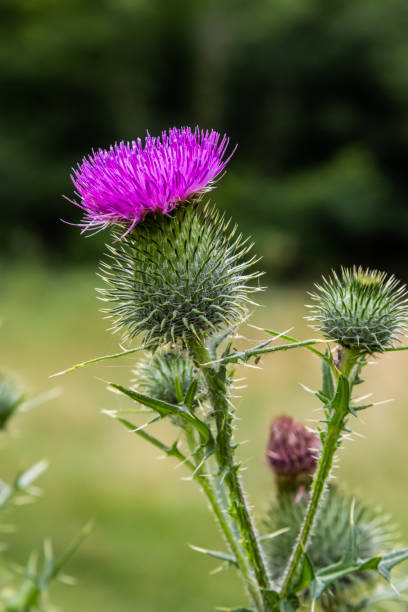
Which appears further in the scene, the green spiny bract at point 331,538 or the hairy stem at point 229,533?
the green spiny bract at point 331,538

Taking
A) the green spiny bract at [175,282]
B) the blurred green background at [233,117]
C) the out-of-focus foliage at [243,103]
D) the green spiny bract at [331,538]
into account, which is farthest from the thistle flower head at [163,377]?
the out-of-focus foliage at [243,103]

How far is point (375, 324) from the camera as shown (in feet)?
5.32

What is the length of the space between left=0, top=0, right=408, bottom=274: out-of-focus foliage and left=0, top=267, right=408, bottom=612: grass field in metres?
4.83

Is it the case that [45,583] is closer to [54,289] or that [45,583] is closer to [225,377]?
[225,377]

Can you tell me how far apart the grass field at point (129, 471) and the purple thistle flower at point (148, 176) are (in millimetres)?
1121

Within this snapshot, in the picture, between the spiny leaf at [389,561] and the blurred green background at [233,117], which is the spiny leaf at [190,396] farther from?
the blurred green background at [233,117]

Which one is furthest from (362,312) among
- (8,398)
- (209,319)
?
(8,398)

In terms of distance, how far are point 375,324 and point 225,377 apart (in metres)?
0.38

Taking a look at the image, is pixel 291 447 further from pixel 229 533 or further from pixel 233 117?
pixel 233 117

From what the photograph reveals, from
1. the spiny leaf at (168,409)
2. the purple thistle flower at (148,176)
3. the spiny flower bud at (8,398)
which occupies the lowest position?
the spiny leaf at (168,409)

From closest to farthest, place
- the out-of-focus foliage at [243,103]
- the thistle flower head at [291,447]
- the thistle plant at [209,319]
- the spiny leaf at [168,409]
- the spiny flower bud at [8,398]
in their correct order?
the spiny leaf at [168,409] < the thistle plant at [209,319] < the thistle flower head at [291,447] < the spiny flower bud at [8,398] < the out-of-focus foliage at [243,103]

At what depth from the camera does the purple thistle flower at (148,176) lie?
1.59m

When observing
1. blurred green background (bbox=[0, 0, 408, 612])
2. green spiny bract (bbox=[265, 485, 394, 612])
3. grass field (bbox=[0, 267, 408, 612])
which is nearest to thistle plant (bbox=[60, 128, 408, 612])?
green spiny bract (bbox=[265, 485, 394, 612])

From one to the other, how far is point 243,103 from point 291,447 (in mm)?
18410
